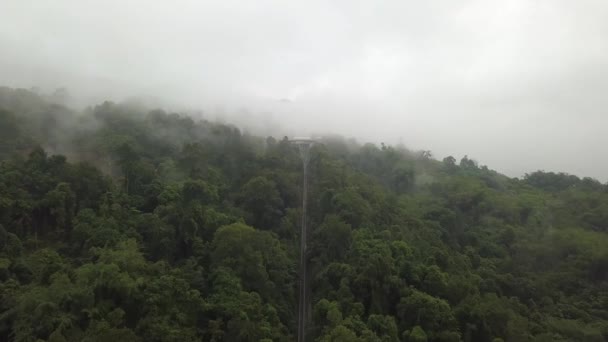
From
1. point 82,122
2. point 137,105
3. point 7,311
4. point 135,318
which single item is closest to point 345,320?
point 135,318

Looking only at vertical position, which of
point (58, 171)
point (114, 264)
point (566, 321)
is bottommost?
point (566, 321)

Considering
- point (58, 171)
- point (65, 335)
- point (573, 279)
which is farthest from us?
point (573, 279)

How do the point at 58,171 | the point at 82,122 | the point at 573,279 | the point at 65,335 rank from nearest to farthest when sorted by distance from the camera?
the point at 65,335 → the point at 58,171 → the point at 573,279 → the point at 82,122

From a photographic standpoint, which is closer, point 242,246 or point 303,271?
point 242,246

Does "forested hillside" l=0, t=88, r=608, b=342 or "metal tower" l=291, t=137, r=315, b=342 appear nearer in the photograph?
"forested hillside" l=0, t=88, r=608, b=342

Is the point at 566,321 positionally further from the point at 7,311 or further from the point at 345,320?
the point at 7,311

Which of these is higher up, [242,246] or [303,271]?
[242,246]

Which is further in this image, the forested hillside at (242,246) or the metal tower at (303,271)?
the metal tower at (303,271)

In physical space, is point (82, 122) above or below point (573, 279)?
above
